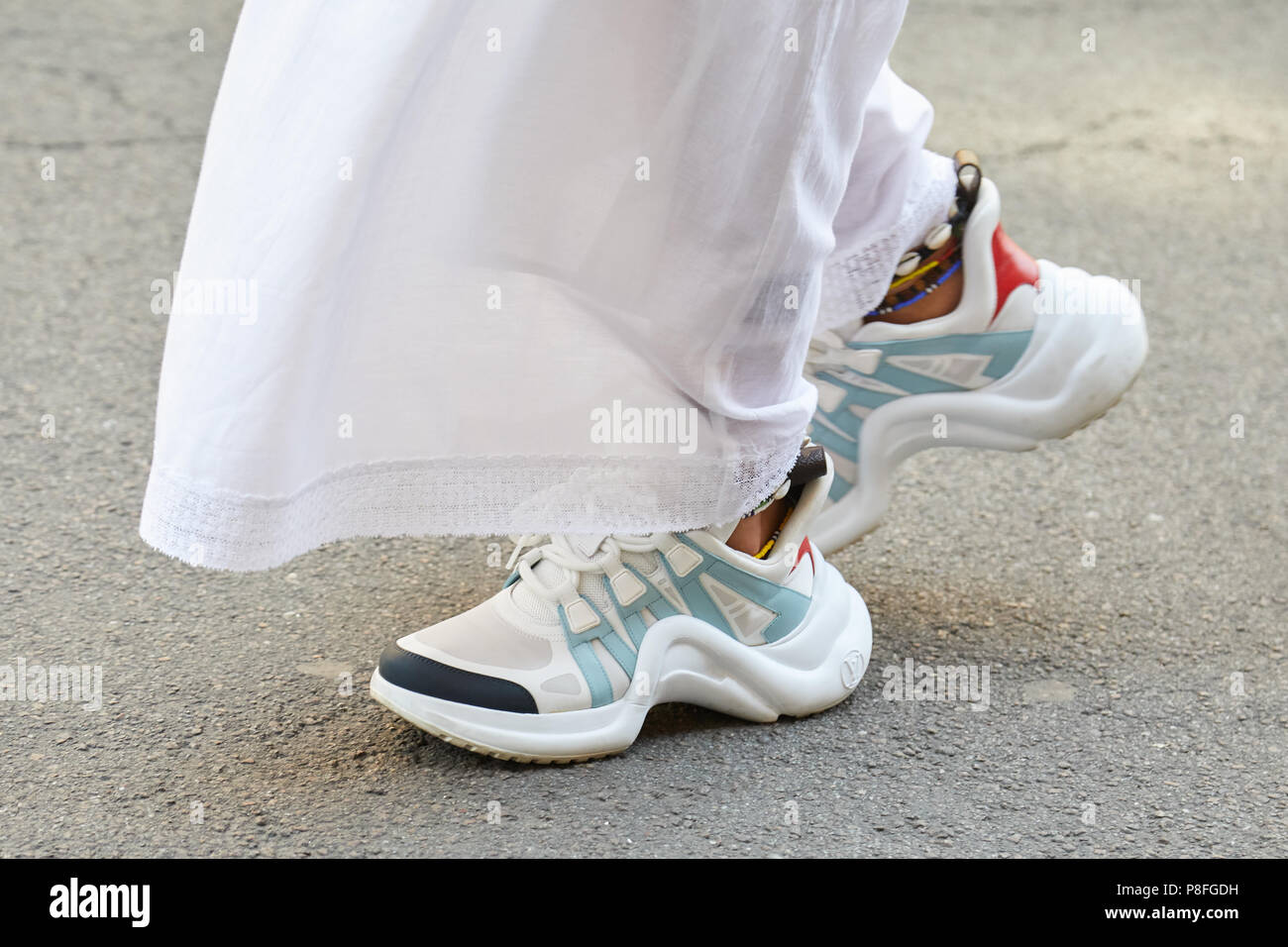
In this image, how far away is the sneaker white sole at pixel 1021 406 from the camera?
137 cm

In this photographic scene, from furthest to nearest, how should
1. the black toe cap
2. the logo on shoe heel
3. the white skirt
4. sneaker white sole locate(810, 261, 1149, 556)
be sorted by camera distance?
sneaker white sole locate(810, 261, 1149, 556) → the logo on shoe heel → the black toe cap → the white skirt

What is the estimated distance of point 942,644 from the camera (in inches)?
52.7

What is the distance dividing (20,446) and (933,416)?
40.6 inches

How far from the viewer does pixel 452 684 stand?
1090 millimetres

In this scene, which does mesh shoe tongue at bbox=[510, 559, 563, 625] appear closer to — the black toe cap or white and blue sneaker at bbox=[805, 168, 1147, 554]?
the black toe cap

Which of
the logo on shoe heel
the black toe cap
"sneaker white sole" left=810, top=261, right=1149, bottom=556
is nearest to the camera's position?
the black toe cap

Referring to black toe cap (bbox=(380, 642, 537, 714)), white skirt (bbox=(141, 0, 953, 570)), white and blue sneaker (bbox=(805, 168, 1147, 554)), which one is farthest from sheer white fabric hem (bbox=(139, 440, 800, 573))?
white and blue sneaker (bbox=(805, 168, 1147, 554))

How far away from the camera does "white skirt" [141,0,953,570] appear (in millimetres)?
941

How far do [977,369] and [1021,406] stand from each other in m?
0.06

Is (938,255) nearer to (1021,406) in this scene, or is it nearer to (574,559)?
(1021,406)

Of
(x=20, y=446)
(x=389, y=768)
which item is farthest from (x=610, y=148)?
(x=20, y=446)

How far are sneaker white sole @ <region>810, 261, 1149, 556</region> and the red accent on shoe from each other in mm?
33

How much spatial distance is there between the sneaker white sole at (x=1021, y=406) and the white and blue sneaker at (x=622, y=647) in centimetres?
20

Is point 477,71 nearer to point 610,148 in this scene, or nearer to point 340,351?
point 610,148
